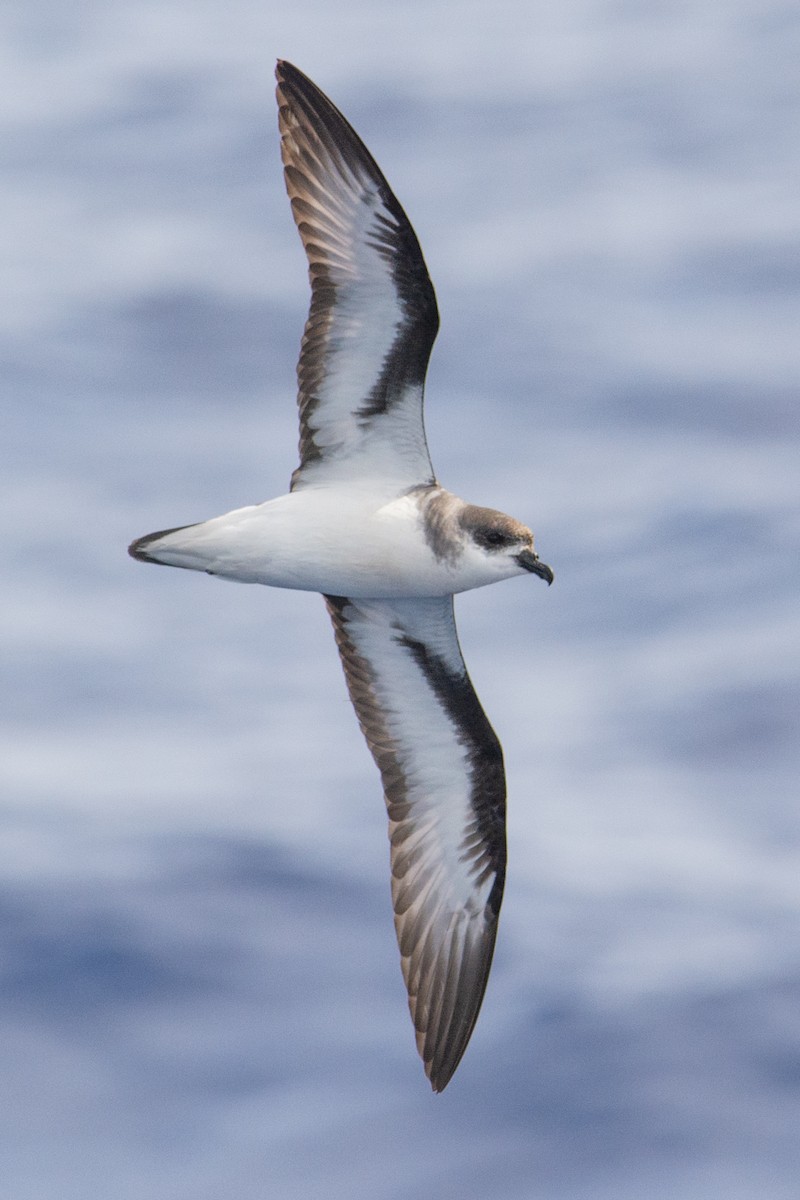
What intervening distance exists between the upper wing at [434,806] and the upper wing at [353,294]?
1.65m

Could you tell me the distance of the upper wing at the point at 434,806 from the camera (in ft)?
54.3

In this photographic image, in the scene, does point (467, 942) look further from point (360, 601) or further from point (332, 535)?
point (332, 535)

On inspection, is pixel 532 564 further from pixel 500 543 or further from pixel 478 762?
pixel 478 762

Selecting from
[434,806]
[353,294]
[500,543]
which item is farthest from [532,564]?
[434,806]

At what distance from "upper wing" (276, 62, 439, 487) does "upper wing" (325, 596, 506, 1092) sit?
1.65m

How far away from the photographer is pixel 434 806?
17078 mm

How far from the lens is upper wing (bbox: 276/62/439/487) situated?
1490 cm

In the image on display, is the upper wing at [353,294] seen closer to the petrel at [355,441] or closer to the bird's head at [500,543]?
the petrel at [355,441]

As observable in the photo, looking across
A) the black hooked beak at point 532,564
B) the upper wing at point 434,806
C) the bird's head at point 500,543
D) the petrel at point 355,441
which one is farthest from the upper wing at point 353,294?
the upper wing at point 434,806

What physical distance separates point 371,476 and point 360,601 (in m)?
1.35

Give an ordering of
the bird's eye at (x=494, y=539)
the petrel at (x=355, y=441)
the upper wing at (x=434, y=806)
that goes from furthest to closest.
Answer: the upper wing at (x=434, y=806)
the petrel at (x=355, y=441)
the bird's eye at (x=494, y=539)

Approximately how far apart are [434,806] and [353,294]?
13.9 feet

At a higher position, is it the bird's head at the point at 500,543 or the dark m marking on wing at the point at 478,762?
the bird's head at the point at 500,543

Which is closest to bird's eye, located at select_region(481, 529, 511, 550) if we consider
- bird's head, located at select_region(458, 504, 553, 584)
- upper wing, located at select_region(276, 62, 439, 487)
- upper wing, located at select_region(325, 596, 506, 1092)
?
bird's head, located at select_region(458, 504, 553, 584)
